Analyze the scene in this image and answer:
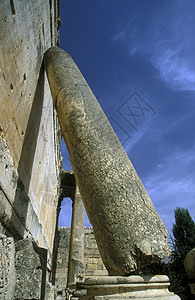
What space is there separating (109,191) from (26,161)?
1.86 meters

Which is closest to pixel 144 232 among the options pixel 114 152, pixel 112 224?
pixel 112 224

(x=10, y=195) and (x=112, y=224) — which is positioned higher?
(x=10, y=195)

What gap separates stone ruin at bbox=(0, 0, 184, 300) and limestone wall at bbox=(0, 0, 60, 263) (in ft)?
0.04

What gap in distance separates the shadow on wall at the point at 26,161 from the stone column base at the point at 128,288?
4.57 feet

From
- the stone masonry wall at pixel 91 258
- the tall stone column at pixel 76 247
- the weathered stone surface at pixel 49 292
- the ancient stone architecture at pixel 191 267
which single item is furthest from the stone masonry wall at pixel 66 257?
the weathered stone surface at pixel 49 292

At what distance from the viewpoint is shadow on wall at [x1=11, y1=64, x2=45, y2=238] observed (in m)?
2.98

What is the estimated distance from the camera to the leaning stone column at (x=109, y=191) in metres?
2.09

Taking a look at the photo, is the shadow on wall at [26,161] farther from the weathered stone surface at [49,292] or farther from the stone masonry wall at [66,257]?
the stone masonry wall at [66,257]

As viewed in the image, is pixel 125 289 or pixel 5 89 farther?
pixel 5 89

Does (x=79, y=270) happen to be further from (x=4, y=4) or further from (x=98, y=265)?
(x=4, y=4)

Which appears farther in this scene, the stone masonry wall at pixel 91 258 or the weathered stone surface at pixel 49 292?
the stone masonry wall at pixel 91 258

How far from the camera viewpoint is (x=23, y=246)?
6.20 feet

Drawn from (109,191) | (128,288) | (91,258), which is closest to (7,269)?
(128,288)

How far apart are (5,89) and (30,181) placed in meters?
1.86
